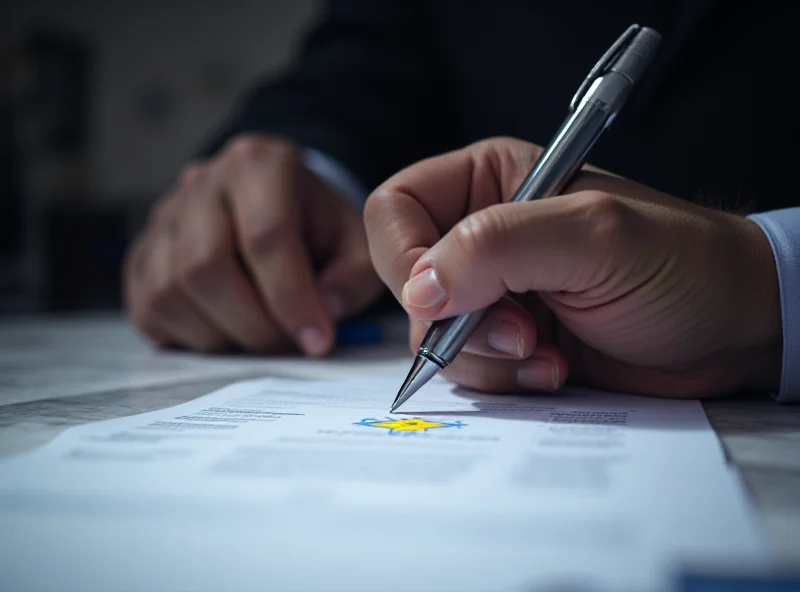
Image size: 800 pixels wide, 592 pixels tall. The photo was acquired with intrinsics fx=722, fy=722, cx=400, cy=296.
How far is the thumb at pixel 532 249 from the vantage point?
0.35 metres

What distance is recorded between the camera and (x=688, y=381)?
1.42ft

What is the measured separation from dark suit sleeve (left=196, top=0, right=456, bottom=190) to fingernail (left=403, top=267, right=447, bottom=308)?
547mm

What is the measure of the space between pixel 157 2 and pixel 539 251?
3875 mm

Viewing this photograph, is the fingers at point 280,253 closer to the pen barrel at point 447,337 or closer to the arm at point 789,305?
the pen barrel at point 447,337

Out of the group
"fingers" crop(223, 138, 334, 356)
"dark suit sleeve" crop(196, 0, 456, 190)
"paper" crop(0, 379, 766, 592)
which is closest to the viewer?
"paper" crop(0, 379, 766, 592)

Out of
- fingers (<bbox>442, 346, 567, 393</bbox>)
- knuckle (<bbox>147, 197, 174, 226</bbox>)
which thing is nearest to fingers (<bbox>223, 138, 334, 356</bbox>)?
knuckle (<bbox>147, 197, 174, 226</bbox>)

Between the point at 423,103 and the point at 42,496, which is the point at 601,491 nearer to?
the point at 42,496

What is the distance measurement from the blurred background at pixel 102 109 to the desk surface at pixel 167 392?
2.80 m

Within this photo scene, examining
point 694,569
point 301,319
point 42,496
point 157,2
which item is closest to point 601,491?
point 694,569

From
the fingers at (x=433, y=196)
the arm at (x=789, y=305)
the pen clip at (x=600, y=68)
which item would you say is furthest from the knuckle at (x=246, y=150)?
the arm at (x=789, y=305)

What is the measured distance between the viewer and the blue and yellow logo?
0.34 m

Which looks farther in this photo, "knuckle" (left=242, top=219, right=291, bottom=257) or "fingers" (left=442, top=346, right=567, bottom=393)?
"knuckle" (left=242, top=219, right=291, bottom=257)

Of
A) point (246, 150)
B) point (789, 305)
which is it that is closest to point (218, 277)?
point (246, 150)

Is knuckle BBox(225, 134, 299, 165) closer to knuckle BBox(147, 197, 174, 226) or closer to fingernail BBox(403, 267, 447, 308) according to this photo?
knuckle BBox(147, 197, 174, 226)
